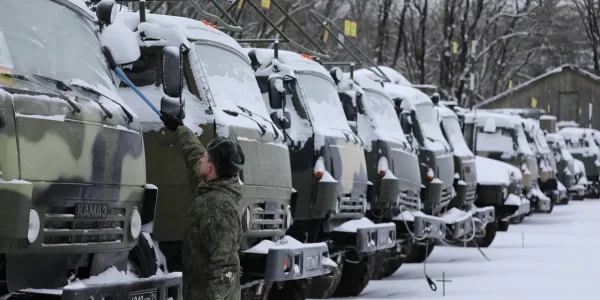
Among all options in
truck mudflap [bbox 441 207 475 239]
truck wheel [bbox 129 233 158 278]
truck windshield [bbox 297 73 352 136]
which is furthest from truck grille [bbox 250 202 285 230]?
truck mudflap [bbox 441 207 475 239]

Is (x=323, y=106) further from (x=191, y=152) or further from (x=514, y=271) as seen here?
(x=514, y=271)

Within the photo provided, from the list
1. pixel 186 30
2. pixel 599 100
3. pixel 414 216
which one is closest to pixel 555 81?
pixel 599 100

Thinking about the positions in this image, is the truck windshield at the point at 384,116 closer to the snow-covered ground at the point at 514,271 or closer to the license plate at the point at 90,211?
the snow-covered ground at the point at 514,271

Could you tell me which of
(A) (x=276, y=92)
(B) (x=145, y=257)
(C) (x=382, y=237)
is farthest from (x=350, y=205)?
(B) (x=145, y=257)

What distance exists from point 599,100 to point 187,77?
2336 inches

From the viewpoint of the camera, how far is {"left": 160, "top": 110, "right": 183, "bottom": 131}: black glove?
848cm

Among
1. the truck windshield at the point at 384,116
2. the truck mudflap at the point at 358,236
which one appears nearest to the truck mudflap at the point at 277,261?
the truck mudflap at the point at 358,236

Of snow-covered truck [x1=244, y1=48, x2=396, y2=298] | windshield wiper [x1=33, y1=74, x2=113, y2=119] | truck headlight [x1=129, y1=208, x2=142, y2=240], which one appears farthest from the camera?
snow-covered truck [x1=244, y1=48, x2=396, y2=298]

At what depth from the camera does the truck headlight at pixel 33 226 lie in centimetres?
639

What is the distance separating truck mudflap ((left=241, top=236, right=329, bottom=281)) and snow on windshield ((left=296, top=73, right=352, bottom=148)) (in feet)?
7.79

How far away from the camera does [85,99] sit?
7.13 meters

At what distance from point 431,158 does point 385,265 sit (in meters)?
1.67

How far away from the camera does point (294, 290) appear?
1194cm

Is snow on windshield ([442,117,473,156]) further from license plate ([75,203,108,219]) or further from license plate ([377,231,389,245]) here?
license plate ([75,203,108,219])
